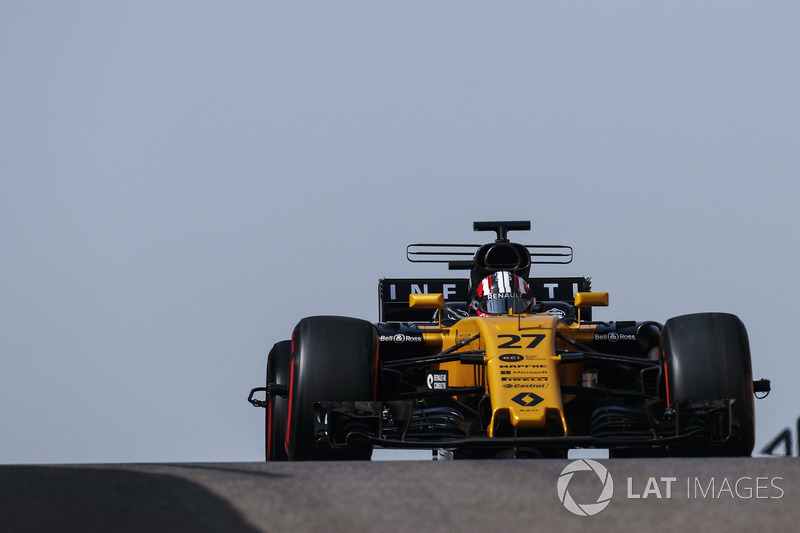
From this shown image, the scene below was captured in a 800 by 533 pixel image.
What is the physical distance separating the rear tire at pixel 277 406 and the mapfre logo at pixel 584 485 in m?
5.49

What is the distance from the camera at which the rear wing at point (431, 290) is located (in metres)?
12.4

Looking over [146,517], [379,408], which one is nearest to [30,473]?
[146,517]

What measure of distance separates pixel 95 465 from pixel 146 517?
1.20m

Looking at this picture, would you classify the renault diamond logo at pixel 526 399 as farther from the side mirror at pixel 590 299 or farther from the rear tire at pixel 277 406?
the rear tire at pixel 277 406

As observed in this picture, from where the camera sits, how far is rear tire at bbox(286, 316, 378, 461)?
7496mm

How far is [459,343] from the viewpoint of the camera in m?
8.48

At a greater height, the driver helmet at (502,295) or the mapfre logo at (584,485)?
the driver helmet at (502,295)

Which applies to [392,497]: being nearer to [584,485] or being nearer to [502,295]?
[584,485]

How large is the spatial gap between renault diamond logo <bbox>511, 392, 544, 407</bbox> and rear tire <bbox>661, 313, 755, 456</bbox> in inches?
37.0

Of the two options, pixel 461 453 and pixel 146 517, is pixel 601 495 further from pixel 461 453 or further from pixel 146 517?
pixel 461 453

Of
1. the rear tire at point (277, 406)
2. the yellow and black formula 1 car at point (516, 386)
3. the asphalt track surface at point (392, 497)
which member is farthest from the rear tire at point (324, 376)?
the asphalt track surface at point (392, 497)

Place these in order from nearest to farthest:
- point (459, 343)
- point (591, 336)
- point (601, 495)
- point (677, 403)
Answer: point (601, 495) → point (677, 403) → point (459, 343) → point (591, 336)

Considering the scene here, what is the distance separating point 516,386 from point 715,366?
50.4 inches

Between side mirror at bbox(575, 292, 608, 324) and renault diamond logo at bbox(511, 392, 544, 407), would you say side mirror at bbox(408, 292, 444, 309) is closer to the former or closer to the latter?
side mirror at bbox(575, 292, 608, 324)
